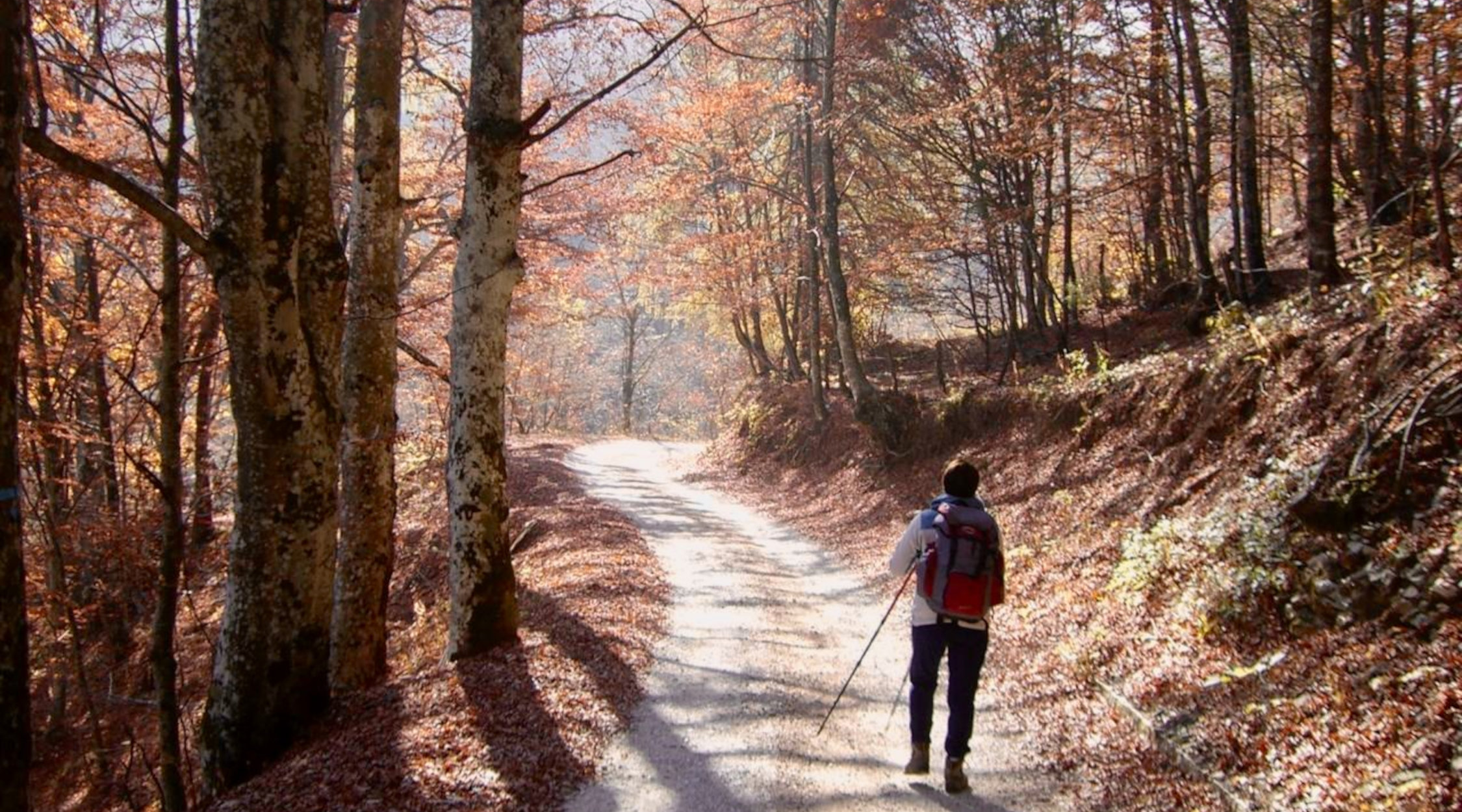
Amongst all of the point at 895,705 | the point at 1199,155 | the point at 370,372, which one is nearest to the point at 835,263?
the point at 1199,155

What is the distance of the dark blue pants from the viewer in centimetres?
486

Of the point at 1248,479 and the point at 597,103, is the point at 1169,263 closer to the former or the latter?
the point at 1248,479

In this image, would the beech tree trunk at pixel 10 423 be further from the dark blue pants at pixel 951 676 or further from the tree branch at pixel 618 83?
the dark blue pants at pixel 951 676

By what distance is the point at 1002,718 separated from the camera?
5.95 m

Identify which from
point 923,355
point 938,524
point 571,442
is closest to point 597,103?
point 923,355

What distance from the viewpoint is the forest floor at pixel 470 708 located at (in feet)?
16.2

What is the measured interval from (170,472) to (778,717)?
489 centimetres

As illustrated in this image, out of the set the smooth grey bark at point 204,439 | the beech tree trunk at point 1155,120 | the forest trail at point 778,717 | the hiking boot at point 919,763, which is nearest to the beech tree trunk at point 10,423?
the forest trail at point 778,717

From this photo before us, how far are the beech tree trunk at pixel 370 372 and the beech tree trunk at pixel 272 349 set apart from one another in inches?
48.8

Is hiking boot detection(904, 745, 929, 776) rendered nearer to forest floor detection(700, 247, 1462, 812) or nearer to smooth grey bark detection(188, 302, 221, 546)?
forest floor detection(700, 247, 1462, 812)

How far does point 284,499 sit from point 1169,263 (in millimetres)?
15853

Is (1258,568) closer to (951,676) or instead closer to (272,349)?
(951,676)

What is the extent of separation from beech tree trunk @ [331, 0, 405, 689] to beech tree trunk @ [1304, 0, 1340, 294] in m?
9.28

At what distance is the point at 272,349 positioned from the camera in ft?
17.2
